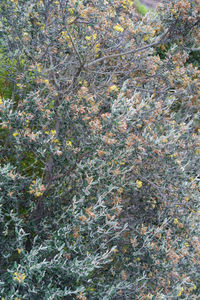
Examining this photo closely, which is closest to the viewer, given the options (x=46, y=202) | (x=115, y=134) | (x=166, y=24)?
(x=115, y=134)

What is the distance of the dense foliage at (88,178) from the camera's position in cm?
315

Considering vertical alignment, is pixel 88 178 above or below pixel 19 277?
above

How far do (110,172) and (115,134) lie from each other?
16.0 inches

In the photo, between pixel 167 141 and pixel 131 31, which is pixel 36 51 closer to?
pixel 131 31

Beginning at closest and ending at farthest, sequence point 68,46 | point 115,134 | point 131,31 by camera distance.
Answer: point 115,134 → point 68,46 → point 131,31

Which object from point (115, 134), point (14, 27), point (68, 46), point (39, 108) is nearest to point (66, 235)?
point (115, 134)

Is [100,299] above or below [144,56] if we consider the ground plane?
below

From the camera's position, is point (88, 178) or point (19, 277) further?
point (88, 178)

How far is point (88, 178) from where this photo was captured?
10.5 feet

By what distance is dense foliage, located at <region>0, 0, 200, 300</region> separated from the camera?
3.15 metres

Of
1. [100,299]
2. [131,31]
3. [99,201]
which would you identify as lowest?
[100,299]

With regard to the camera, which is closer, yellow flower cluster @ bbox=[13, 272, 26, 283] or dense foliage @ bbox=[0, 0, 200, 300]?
yellow flower cluster @ bbox=[13, 272, 26, 283]

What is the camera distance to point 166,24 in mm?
4754

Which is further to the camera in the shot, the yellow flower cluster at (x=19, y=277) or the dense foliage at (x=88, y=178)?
the dense foliage at (x=88, y=178)
